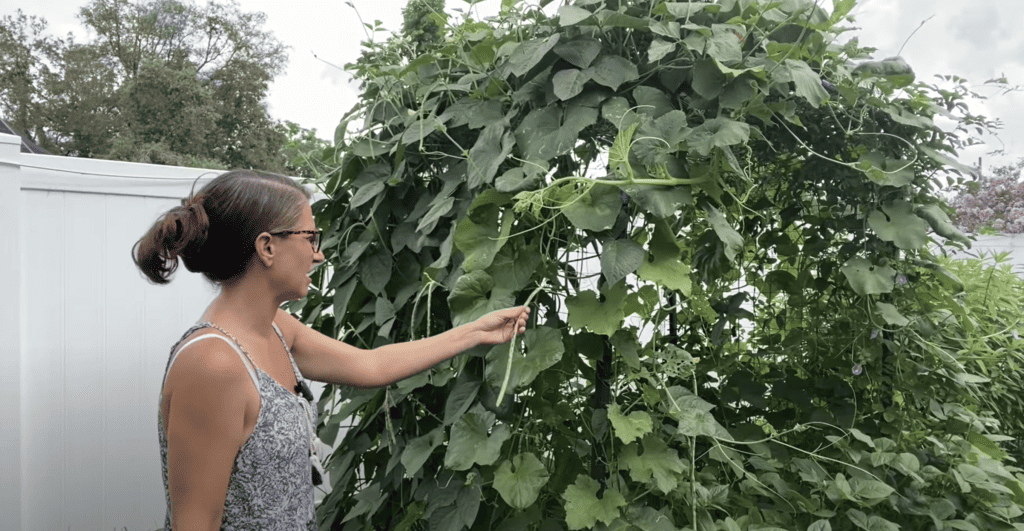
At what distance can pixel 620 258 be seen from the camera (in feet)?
A: 4.10

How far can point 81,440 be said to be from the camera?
356cm

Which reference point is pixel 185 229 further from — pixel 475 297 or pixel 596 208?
pixel 596 208

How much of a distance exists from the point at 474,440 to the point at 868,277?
842mm

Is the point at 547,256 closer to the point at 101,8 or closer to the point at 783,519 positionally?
the point at 783,519

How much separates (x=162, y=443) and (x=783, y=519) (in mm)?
1271

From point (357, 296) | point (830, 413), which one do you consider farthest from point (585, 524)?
point (830, 413)

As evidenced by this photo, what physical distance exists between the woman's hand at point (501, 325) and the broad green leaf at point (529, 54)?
1.29 feet

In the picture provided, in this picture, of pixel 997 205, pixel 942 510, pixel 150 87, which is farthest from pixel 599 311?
pixel 150 87

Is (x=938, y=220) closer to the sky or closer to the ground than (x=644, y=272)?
closer to the sky

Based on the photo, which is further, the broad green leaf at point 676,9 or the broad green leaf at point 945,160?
the broad green leaf at point 945,160

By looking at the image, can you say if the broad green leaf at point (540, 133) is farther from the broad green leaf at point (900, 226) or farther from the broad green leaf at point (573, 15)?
the broad green leaf at point (900, 226)

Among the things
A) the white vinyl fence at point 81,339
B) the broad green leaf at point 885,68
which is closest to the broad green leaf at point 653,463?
the broad green leaf at point 885,68

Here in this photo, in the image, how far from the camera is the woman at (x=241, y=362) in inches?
43.7

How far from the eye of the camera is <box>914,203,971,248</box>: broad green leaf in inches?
64.0
